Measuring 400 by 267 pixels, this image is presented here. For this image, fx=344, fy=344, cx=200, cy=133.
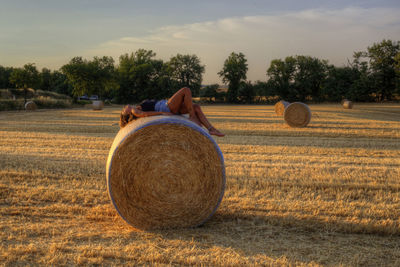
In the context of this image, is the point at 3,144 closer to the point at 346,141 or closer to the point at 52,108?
the point at 346,141

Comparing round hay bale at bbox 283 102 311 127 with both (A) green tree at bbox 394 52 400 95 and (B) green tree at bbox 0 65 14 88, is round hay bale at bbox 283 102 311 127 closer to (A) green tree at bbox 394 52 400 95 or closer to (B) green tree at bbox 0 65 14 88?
(A) green tree at bbox 394 52 400 95

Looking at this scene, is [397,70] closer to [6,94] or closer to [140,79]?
[140,79]

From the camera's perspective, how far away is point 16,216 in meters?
4.83

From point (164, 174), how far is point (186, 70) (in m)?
60.4

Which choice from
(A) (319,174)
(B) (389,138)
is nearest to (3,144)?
(A) (319,174)

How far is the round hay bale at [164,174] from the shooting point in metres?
4.41

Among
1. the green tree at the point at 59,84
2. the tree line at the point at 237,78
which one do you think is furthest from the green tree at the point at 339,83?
the green tree at the point at 59,84

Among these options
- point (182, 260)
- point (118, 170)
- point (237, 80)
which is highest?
point (237, 80)

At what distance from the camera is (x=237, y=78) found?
201ft

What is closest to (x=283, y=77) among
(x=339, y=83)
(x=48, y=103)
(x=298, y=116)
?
(x=339, y=83)

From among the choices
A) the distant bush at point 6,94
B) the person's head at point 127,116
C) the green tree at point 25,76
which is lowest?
the person's head at point 127,116

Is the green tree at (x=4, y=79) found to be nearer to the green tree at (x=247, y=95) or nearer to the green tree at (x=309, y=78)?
the green tree at (x=247, y=95)

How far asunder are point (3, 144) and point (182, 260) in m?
9.52

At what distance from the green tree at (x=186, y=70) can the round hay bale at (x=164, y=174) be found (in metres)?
58.1
